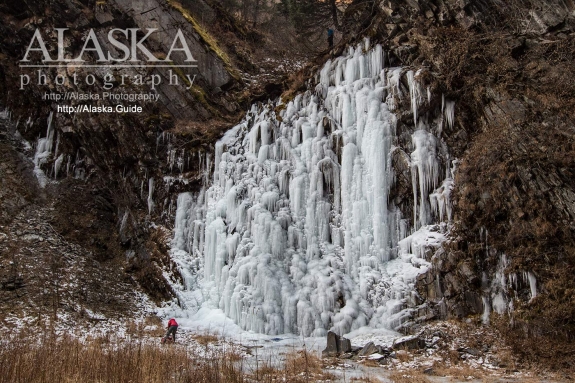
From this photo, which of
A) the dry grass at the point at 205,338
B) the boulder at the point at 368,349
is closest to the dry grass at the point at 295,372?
the boulder at the point at 368,349

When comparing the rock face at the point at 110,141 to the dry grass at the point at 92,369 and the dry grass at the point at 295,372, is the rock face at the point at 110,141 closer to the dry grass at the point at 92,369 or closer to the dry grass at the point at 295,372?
the dry grass at the point at 295,372

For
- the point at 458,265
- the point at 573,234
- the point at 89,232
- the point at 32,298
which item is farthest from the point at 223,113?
the point at 573,234

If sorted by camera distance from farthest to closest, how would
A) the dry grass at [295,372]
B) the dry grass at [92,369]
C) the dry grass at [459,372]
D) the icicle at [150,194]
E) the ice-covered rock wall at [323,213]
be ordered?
the icicle at [150,194] < the ice-covered rock wall at [323,213] < the dry grass at [459,372] < the dry grass at [295,372] < the dry grass at [92,369]

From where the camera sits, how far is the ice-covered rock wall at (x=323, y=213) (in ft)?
43.2

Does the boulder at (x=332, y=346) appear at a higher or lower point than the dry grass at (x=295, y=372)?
higher

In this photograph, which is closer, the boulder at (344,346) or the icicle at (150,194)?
the boulder at (344,346)

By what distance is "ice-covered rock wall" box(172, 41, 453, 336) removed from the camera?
1316cm

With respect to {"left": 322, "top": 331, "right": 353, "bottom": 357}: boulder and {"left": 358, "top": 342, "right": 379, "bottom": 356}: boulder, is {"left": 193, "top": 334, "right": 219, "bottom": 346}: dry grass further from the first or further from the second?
{"left": 358, "top": 342, "right": 379, "bottom": 356}: boulder

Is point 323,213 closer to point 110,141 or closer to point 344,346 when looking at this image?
point 344,346

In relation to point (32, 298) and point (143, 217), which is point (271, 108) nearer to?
point (143, 217)

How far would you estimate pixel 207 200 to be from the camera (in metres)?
17.0

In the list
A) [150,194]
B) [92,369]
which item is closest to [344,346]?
[92,369]

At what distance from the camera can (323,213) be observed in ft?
48.6

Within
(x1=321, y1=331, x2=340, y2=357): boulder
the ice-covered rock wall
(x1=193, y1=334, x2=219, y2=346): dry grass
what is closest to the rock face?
the ice-covered rock wall
